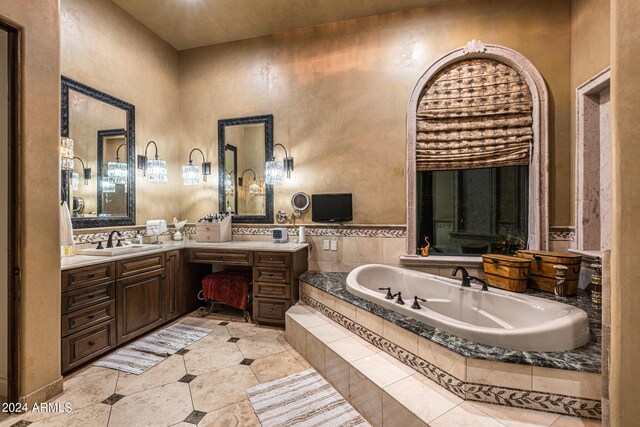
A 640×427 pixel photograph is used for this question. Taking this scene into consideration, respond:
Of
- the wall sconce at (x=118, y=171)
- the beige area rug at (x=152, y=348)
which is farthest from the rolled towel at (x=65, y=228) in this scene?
the beige area rug at (x=152, y=348)

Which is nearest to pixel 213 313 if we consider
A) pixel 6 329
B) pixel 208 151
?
pixel 6 329

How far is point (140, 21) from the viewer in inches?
139

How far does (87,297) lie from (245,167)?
2.18m

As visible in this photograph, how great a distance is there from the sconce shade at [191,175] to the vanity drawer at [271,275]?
1578mm

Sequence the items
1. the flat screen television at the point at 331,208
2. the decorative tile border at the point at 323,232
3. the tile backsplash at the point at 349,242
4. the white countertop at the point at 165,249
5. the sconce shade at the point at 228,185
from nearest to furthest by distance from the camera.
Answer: the white countertop at the point at 165,249, the decorative tile border at the point at 323,232, the tile backsplash at the point at 349,242, the flat screen television at the point at 331,208, the sconce shade at the point at 228,185

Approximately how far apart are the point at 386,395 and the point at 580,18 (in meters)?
3.82

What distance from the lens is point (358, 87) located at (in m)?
3.49

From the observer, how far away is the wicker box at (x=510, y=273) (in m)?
2.63

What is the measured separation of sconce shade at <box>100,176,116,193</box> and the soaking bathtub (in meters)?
2.72

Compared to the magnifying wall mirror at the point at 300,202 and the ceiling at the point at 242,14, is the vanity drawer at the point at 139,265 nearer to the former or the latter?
the magnifying wall mirror at the point at 300,202

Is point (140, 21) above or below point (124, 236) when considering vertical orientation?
above

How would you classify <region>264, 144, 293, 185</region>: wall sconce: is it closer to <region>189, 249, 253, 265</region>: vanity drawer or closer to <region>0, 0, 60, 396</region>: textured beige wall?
<region>189, 249, 253, 265</region>: vanity drawer

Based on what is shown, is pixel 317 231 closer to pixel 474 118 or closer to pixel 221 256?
pixel 221 256

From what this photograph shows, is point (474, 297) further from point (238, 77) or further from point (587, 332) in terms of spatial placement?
point (238, 77)
